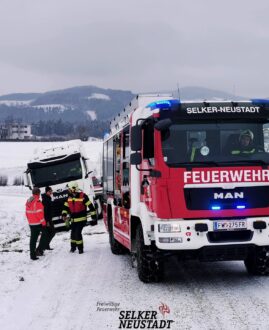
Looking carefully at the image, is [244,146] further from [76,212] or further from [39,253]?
[39,253]

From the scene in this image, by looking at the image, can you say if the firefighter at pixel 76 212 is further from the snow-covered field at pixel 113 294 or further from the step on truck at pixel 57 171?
the step on truck at pixel 57 171

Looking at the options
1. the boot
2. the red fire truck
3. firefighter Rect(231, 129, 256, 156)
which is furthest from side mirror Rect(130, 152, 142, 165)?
the boot

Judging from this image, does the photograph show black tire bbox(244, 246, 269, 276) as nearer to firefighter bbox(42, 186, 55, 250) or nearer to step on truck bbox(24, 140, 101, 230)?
firefighter bbox(42, 186, 55, 250)

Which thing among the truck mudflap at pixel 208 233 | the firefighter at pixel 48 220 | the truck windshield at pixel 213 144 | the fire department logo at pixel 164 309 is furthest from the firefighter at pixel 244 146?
the firefighter at pixel 48 220

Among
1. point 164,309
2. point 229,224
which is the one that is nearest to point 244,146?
point 229,224

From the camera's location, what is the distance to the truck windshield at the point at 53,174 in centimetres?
2145

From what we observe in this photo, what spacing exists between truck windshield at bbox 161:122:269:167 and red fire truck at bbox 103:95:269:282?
1cm

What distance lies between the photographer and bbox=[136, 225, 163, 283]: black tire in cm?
863

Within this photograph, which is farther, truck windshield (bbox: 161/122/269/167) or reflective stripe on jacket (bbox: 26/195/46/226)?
reflective stripe on jacket (bbox: 26/195/46/226)

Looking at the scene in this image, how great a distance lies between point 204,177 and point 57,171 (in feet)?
46.8

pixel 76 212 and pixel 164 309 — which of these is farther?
pixel 76 212

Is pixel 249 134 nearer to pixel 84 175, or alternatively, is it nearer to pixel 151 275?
pixel 151 275

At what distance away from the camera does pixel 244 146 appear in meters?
8.23

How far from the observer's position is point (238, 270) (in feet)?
33.4
